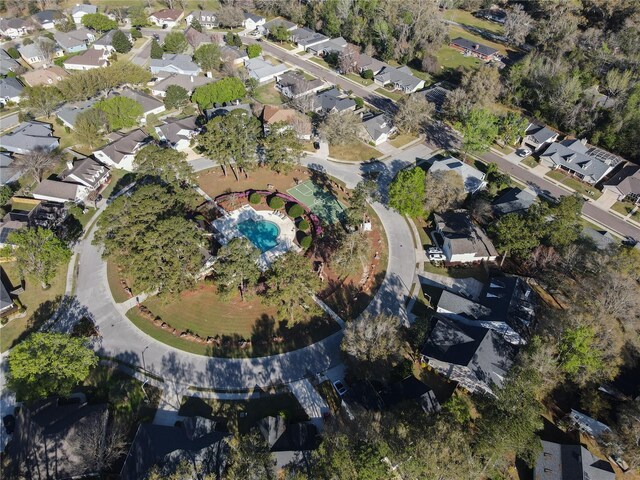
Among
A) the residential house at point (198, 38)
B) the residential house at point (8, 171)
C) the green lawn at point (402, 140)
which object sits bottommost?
the residential house at point (8, 171)

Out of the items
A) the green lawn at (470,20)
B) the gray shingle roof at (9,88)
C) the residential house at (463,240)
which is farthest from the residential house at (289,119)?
the green lawn at (470,20)

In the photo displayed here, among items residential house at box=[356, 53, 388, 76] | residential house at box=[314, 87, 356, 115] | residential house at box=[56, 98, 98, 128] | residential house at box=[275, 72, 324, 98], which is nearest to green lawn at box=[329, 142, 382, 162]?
residential house at box=[314, 87, 356, 115]

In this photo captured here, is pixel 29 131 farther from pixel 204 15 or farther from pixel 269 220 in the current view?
pixel 204 15

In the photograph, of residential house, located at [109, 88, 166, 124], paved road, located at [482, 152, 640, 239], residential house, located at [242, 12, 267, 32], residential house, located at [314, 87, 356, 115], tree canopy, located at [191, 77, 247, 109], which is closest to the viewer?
paved road, located at [482, 152, 640, 239]

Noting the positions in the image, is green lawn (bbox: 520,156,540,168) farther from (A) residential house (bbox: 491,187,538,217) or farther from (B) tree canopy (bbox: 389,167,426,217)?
(B) tree canopy (bbox: 389,167,426,217)

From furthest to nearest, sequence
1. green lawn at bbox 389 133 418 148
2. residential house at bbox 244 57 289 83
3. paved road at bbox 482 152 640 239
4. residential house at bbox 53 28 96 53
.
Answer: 1. residential house at bbox 53 28 96 53
2. residential house at bbox 244 57 289 83
3. green lawn at bbox 389 133 418 148
4. paved road at bbox 482 152 640 239

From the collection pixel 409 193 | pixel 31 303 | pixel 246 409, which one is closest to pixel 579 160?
pixel 409 193

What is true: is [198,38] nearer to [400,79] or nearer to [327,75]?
[327,75]

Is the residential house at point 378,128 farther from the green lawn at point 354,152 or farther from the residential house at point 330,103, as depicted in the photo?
the residential house at point 330,103
